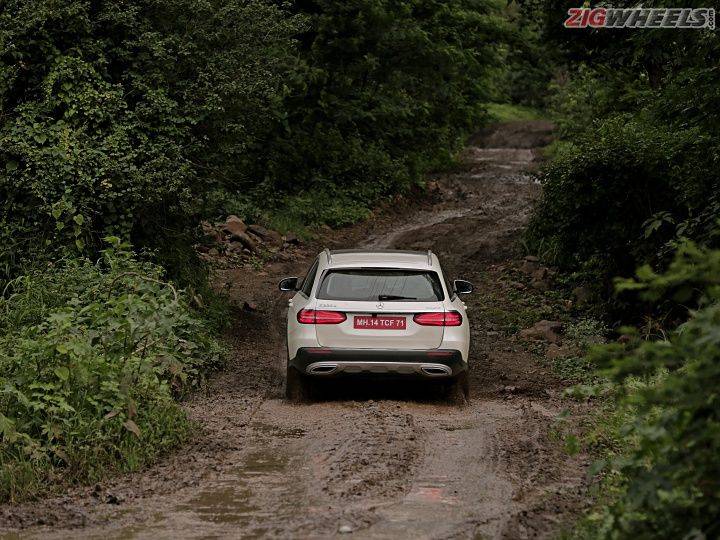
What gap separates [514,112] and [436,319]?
151 ft

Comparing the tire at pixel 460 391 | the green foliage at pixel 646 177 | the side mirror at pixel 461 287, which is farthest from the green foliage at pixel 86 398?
the green foliage at pixel 646 177

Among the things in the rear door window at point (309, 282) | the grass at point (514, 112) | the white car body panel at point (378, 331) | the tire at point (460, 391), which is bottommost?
the tire at point (460, 391)

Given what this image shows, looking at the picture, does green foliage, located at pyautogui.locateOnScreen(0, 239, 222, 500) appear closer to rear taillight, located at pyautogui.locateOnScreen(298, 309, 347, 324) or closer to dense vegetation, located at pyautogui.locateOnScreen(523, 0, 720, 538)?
rear taillight, located at pyautogui.locateOnScreen(298, 309, 347, 324)

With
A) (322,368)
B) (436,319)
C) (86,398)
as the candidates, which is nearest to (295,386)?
(322,368)

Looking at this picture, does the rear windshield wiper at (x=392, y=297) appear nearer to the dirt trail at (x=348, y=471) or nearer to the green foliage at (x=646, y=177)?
Answer: the dirt trail at (x=348, y=471)

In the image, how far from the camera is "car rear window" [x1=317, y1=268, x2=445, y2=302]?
35.5 ft

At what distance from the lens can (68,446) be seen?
802 centimetres

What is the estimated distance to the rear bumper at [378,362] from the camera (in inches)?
416

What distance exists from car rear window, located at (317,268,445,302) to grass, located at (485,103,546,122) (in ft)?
139

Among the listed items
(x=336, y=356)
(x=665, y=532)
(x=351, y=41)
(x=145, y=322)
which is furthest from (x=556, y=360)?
(x=351, y=41)

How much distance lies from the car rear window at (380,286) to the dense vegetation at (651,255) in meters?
2.12

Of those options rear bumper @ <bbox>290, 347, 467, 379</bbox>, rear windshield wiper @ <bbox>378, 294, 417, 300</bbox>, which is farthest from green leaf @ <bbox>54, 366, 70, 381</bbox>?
rear windshield wiper @ <bbox>378, 294, 417, 300</bbox>

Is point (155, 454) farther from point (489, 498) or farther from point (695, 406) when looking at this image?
point (695, 406)

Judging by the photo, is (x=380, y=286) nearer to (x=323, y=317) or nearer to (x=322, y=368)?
(x=323, y=317)
